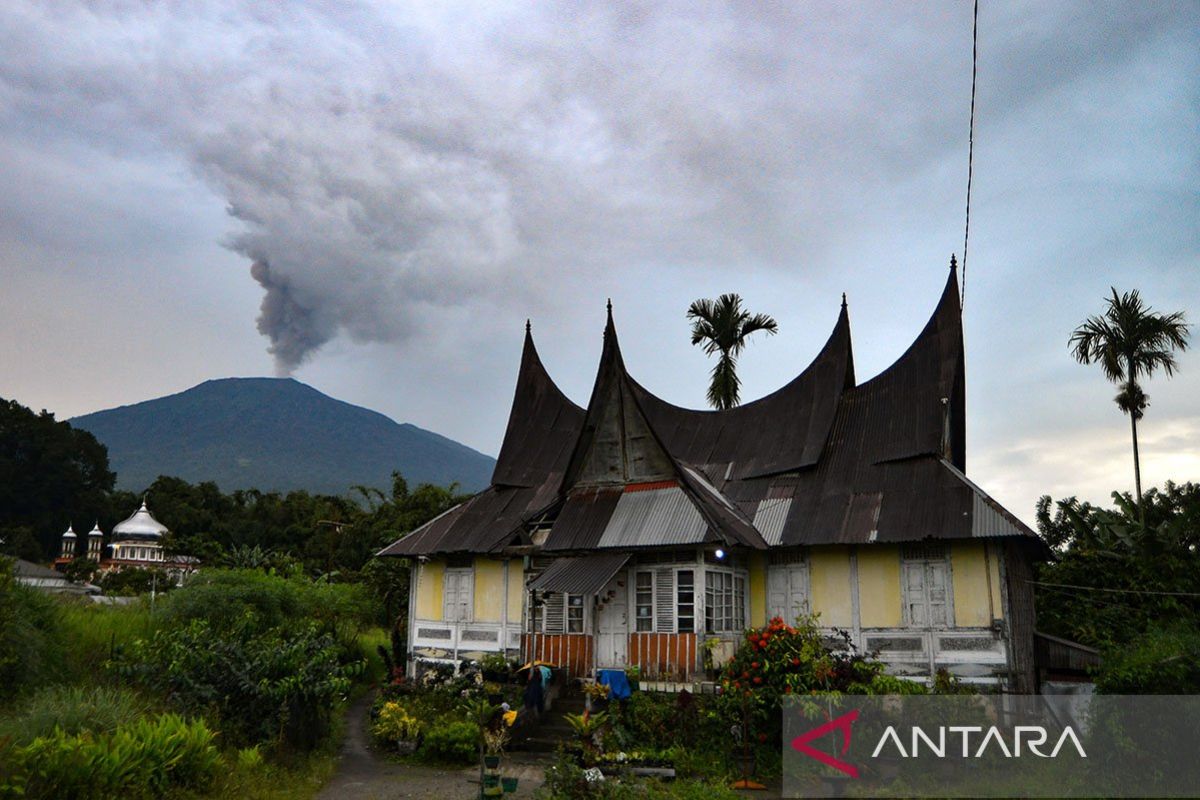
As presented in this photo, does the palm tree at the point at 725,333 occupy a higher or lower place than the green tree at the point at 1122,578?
higher

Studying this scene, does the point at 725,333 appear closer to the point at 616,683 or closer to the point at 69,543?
the point at 616,683

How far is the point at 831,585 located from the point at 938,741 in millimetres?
3647

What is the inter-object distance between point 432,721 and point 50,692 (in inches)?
276

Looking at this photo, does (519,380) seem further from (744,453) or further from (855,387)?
(855,387)

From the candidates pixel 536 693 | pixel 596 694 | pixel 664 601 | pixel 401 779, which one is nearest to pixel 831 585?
pixel 664 601

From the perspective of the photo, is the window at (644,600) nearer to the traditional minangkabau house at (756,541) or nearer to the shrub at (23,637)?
the traditional minangkabau house at (756,541)

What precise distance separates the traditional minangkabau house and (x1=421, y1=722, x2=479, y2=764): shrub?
3072mm

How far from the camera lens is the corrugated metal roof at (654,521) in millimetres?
16312

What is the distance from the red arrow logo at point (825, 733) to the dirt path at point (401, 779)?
4.15 meters

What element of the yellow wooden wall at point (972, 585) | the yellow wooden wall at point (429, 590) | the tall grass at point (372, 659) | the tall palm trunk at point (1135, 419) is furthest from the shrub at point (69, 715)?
the tall palm trunk at point (1135, 419)

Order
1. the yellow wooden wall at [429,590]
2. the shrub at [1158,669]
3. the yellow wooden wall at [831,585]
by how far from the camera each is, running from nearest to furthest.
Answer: the shrub at [1158,669]
the yellow wooden wall at [831,585]
the yellow wooden wall at [429,590]

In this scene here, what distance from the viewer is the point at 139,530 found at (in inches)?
2510

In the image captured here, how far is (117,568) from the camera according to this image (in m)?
54.1

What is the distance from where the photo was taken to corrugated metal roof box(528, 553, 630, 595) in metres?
16.1
